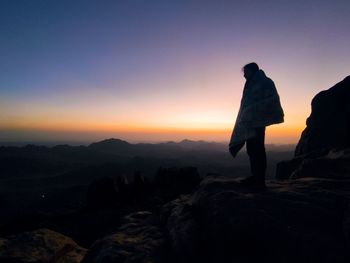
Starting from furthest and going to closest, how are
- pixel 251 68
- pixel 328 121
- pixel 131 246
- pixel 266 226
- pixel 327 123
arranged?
pixel 328 121 < pixel 327 123 < pixel 251 68 < pixel 131 246 < pixel 266 226

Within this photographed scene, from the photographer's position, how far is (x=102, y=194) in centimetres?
3262

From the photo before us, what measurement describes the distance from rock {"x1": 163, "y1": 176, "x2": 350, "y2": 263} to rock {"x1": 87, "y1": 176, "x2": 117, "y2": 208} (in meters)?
23.9

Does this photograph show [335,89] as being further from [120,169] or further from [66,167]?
[66,167]

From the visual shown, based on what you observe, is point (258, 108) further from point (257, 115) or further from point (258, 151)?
point (258, 151)

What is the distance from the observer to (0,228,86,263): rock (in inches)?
355

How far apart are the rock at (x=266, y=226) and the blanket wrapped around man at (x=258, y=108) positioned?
1466mm

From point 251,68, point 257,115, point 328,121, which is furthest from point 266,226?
point 328,121

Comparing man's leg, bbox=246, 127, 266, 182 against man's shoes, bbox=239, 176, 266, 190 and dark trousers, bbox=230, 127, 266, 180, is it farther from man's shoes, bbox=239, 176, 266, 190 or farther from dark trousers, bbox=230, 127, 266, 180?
man's shoes, bbox=239, 176, 266, 190

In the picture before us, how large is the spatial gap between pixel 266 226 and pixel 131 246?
309 cm

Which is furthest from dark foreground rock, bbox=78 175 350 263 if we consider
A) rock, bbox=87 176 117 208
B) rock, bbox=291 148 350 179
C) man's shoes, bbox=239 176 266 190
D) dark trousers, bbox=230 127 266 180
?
rock, bbox=87 176 117 208

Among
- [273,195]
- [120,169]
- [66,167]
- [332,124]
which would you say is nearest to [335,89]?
[332,124]

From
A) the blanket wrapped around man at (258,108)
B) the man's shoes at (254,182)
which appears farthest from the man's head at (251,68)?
the man's shoes at (254,182)

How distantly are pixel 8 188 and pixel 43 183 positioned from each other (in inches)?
564

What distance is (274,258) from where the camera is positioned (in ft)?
19.6
